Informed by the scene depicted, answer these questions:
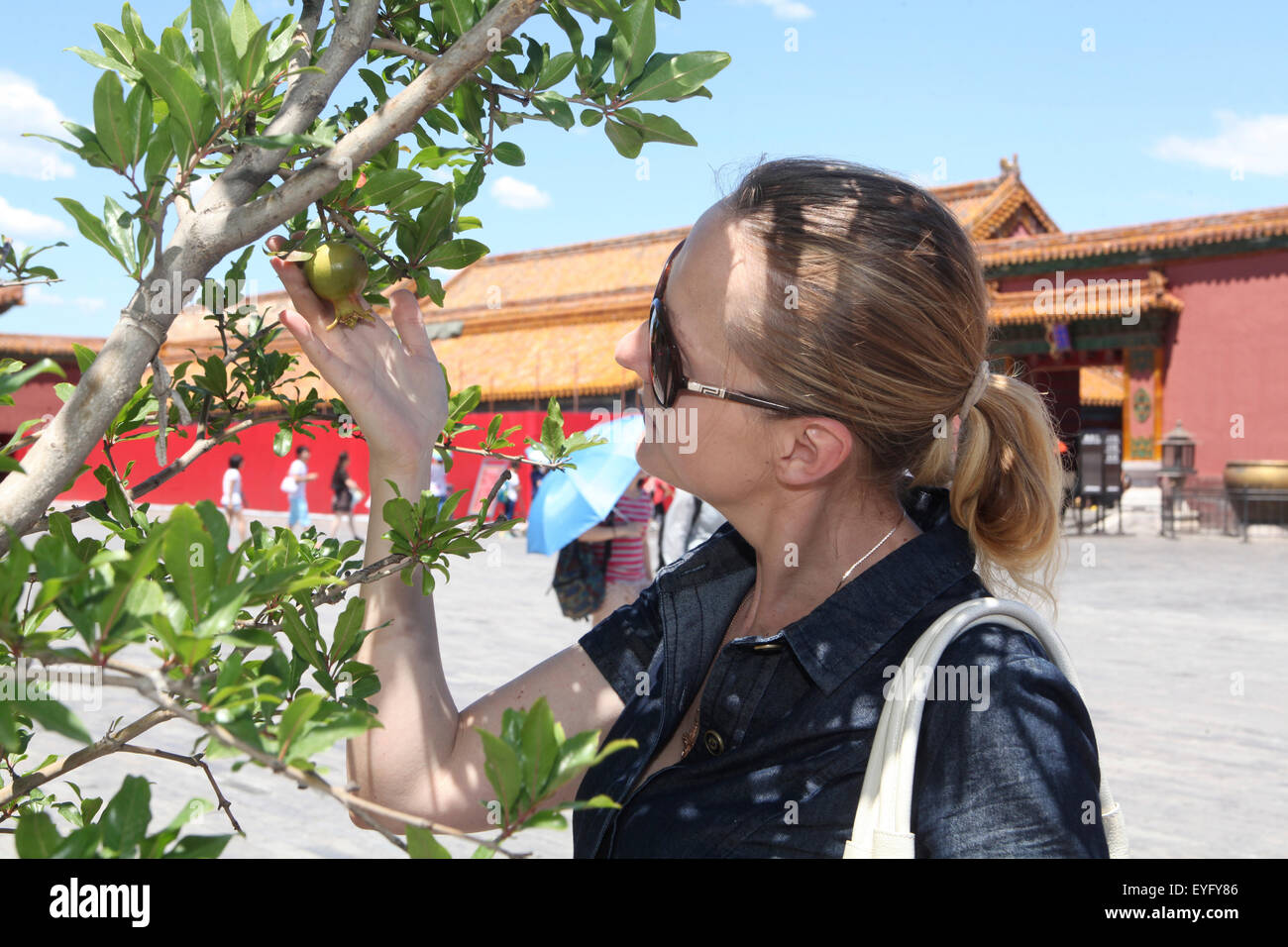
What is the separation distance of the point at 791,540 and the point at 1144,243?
21115mm

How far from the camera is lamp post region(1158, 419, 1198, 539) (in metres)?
18.2

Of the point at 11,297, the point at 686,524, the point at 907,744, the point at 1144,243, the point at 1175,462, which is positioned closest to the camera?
the point at 907,744

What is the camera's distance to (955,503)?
171 cm

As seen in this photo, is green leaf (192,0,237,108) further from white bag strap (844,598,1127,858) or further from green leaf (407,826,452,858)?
white bag strap (844,598,1127,858)

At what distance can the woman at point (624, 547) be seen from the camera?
20.8 ft

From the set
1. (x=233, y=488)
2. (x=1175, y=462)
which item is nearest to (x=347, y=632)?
(x=233, y=488)

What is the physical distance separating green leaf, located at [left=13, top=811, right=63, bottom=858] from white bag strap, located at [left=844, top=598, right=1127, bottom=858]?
2.61 feet

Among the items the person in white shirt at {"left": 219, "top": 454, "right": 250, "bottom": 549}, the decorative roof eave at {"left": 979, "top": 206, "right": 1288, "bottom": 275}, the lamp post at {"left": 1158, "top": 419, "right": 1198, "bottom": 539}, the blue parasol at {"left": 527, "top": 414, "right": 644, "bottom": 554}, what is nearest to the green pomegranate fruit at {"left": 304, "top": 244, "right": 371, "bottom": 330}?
the blue parasol at {"left": 527, "top": 414, "right": 644, "bottom": 554}

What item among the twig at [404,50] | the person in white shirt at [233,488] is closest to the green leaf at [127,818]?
the twig at [404,50]

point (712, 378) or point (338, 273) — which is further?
point (712, 378)

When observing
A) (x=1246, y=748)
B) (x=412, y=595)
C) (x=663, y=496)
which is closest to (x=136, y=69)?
(x=412, y=595)

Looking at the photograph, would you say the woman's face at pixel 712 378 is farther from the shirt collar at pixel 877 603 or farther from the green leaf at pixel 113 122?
the green leaf at pixel 113 122

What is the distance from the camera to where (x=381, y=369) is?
1.54 metres

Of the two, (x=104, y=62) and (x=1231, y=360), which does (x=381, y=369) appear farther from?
(x=1231, y=360)
